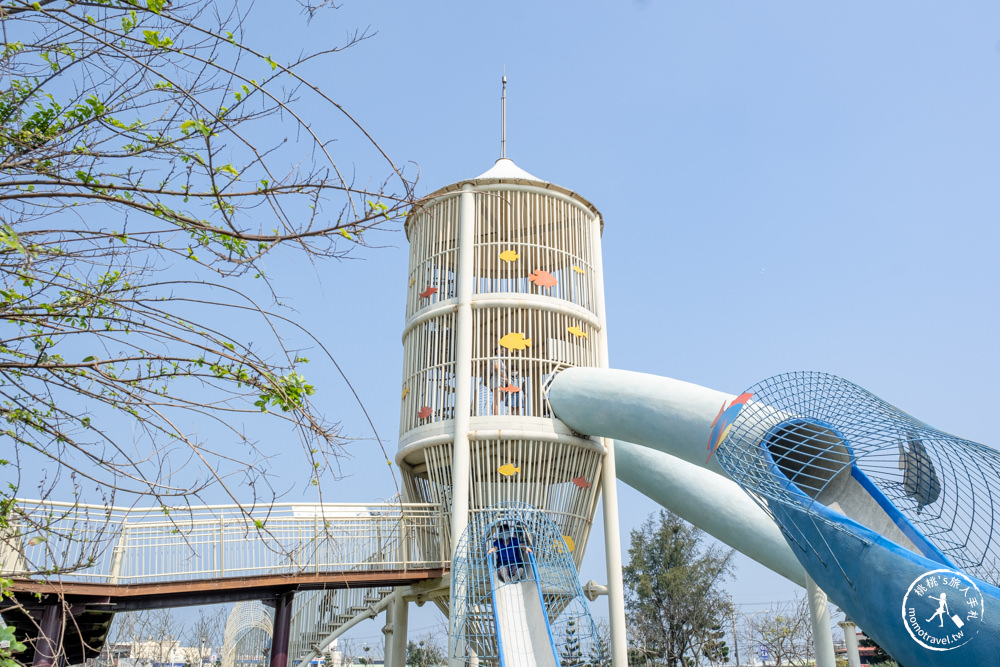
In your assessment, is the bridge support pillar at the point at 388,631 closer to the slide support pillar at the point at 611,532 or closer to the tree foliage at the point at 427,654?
the slide support pillar at the point at 611,532

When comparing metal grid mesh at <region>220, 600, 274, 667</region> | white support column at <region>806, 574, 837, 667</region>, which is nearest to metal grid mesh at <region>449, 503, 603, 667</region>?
white support column at <region>806, 574, 837, 667</region>

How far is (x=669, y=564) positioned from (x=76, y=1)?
36.6 meters

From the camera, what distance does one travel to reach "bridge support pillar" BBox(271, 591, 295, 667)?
12.8 meters

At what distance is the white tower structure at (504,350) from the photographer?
14750mm

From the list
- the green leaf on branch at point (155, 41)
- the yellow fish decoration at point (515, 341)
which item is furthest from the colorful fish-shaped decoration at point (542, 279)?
the green leaf on branch at point (155, 41)

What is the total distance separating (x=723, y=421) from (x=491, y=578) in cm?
447

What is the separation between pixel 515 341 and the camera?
600 inches

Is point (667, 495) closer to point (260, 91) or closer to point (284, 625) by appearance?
point (284, 625)

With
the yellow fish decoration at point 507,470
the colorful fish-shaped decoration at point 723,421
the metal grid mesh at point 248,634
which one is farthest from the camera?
the metal grid mesh at point 248,634

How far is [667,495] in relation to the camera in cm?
1551

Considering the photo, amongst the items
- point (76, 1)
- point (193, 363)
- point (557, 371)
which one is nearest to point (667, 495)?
point (557, 371)

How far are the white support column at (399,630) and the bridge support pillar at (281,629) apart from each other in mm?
2966

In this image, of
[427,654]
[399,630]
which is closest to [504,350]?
[399,630]

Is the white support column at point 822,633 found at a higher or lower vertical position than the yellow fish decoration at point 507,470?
lower
